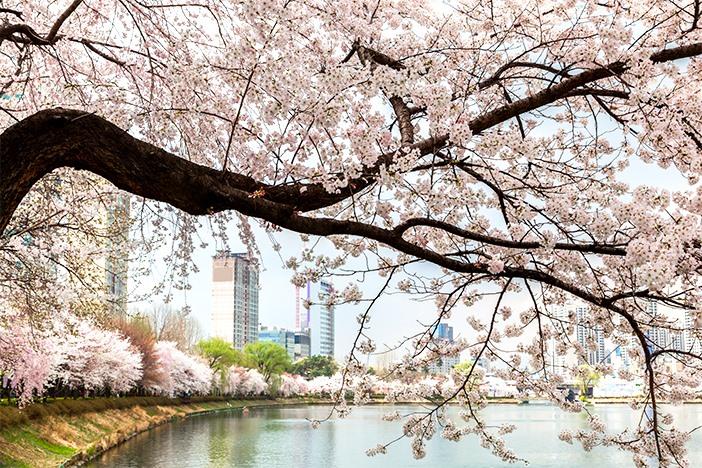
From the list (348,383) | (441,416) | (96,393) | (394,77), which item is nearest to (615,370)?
(441,416)

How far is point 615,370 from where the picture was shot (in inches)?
205

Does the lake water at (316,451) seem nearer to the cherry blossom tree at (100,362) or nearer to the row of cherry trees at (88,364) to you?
the row of cherry trees at (88,364)

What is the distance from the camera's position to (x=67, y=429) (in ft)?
54.9

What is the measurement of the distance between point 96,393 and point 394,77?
2785 centimetres

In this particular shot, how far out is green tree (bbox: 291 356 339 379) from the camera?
7594 centimetres

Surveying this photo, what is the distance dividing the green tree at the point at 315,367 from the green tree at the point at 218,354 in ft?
80.0

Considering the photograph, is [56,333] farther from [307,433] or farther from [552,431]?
[552,431]

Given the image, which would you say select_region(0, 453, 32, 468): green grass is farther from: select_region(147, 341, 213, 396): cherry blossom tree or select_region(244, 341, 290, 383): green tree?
select_region(244, 341, 290, 383): green tree

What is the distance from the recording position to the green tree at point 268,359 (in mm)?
60750

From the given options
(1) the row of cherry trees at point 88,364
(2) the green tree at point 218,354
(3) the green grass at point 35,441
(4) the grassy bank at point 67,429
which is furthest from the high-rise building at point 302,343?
(3) the green grass at point 35,441

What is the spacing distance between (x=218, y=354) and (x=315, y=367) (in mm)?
28433

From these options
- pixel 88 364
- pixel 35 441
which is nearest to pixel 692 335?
pixel 35 441

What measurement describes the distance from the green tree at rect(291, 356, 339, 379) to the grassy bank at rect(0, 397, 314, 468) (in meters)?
47.3

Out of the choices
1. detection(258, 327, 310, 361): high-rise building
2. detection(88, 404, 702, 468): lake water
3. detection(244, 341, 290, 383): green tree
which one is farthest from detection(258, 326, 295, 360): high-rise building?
detection(88, 404, 702, 468): lake water
